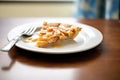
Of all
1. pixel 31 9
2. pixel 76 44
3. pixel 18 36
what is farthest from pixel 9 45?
pixel 31 9

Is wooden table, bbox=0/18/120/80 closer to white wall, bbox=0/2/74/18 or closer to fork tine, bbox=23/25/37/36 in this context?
fork tine, bbox=23/25/37/36

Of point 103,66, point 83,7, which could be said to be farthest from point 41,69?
point 83,7

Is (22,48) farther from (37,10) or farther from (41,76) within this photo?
(37,10)

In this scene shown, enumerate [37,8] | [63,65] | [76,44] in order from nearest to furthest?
1. [63,65]
2. [76,44]
3. [37,8]

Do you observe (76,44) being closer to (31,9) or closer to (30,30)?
(30,30)

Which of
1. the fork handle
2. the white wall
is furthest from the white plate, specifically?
the white wall

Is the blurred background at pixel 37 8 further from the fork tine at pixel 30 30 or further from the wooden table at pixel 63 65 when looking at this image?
the wooden table at pixel 63 65
